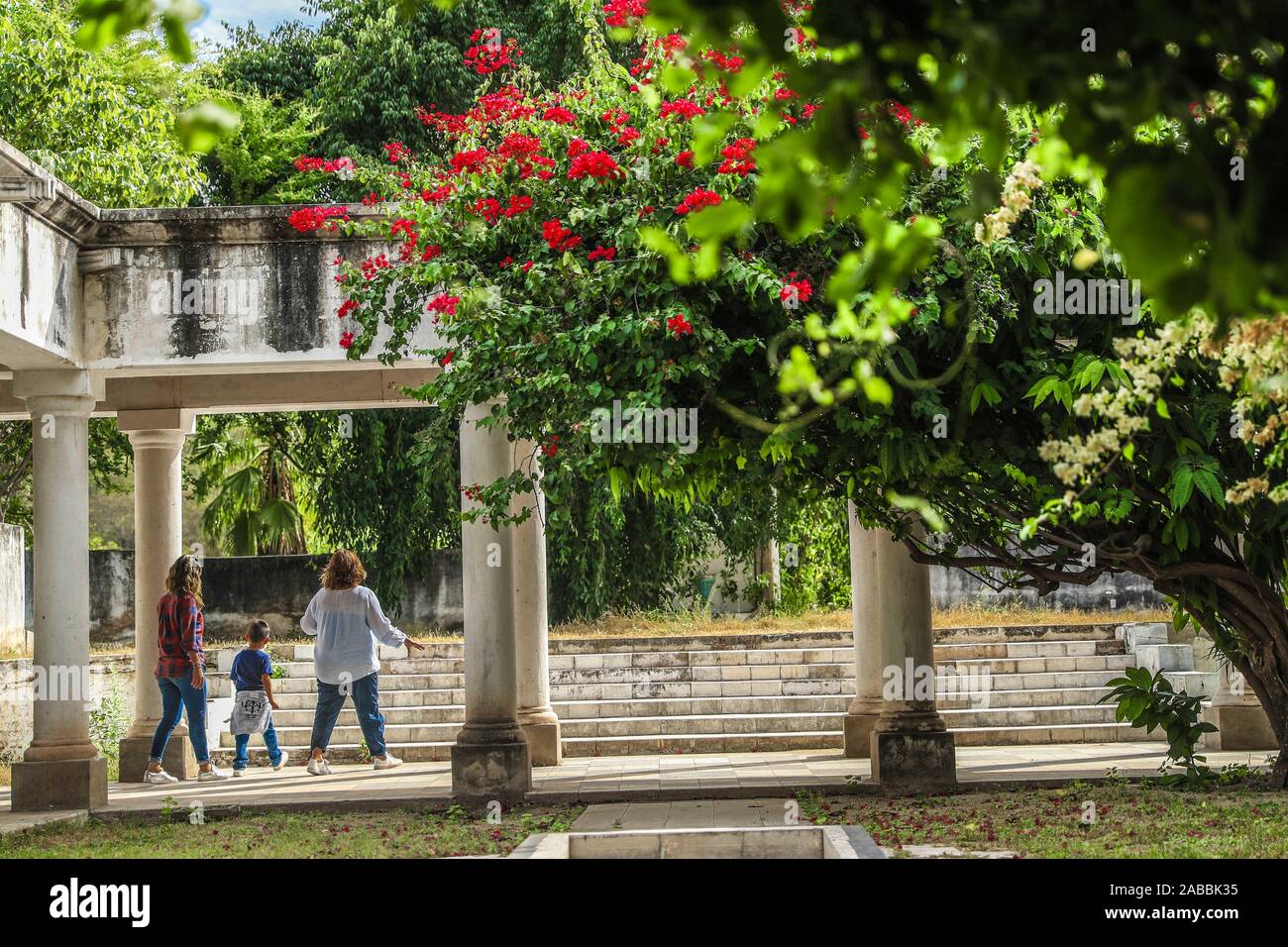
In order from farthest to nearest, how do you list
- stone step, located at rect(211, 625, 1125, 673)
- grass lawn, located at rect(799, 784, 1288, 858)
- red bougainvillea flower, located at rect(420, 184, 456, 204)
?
stone step, located at rect(211, 625, 1125, 673) < red bougainvillea flower, located at rect(420, 184, 456, 204) < grass lawn, located at rect(799, 784, 1288, 858)

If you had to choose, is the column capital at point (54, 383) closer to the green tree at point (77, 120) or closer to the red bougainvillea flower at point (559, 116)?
the red bougainvillea flower at point (559, 116)

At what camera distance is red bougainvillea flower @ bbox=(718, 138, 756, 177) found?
784 centimetres

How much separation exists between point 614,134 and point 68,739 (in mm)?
5987

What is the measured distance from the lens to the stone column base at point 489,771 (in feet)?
33.7

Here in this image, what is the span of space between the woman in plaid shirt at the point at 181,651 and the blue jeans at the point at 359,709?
0.96 metres

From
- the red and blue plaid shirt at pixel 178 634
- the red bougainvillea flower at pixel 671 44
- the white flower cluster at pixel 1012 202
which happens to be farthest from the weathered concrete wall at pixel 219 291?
the white flower cluster at pixel 1012 202

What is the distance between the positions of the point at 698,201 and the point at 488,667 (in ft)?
14.5

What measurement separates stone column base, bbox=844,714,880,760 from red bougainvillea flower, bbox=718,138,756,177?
252 inches

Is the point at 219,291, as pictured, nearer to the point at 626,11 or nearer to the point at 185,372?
the point at 185,372

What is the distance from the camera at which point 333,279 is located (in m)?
10.7

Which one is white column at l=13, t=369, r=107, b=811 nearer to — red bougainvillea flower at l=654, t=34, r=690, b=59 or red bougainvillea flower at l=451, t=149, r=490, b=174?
red bougainvillea flower at l=451, t=149, r=490, b=174

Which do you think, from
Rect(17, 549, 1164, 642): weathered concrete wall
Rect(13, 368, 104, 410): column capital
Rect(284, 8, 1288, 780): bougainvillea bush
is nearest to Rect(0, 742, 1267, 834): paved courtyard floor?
Rect(284, 8, 1288, 780): bougainvillea bush
